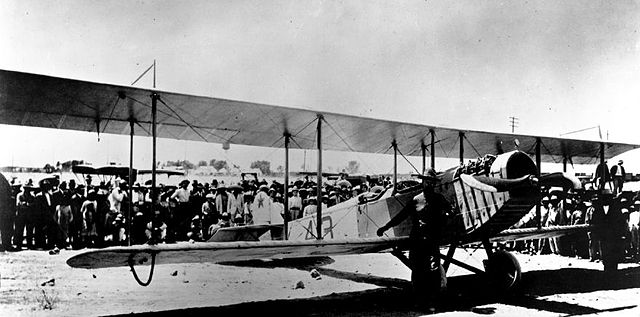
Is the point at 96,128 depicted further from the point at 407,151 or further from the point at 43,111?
the point at 407,151

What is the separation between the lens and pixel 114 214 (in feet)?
44.8

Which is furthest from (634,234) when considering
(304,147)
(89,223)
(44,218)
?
(44,218)

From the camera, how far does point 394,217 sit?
793 centimetres

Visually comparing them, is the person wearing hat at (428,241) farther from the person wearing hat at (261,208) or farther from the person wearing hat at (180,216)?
the person wearing hat at (180,216)

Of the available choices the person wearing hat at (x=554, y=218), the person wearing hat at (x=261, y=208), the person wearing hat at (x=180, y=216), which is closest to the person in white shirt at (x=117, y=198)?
the person wearing hat at (x=180, y=216)

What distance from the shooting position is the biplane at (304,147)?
6.46 meters

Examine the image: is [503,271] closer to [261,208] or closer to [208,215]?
[208,215]

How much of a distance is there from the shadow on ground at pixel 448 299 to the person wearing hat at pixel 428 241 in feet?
1.01

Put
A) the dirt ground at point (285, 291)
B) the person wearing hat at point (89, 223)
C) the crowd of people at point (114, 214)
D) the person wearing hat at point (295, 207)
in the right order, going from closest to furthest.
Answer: the dirt ground at point (285, 291)
the crowd of people at point (114, 214)
the person wearing hat at point (89, 223)
the person wearing hat at point (295, 207)

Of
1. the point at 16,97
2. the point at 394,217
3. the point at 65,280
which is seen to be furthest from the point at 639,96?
the point at 65,280

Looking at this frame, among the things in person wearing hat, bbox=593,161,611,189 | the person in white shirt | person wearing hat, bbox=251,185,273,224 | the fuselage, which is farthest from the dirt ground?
person wearing hat, bbox=251,185,273,224

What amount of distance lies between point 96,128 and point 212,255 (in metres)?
3.83

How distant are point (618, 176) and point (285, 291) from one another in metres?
8.15

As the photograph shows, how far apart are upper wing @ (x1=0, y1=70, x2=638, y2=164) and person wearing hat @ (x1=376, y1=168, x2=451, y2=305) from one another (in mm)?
2273
